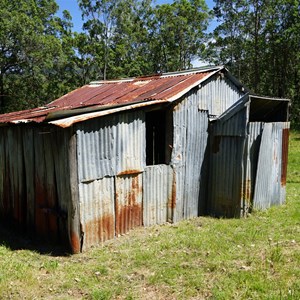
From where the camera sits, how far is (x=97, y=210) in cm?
706

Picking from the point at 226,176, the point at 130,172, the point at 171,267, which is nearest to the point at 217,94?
the point at 226,176

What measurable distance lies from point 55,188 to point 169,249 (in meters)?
2.85

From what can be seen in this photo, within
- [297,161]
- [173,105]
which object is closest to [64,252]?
[173,105]

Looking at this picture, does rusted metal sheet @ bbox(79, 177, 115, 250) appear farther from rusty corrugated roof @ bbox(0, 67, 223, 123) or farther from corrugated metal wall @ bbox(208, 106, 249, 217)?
corrugated metal wall @ bbox(208, 106, 249, 217)

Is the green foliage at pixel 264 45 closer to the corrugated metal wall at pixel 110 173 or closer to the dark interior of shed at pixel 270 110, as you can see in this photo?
the dark interior of shed at pixel 270 110

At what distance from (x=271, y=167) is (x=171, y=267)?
5318mm

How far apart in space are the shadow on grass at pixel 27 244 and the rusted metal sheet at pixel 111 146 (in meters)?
1.67

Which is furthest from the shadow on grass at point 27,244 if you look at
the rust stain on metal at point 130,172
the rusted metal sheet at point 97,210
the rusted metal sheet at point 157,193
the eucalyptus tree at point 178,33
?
the eucalyptus tree at point 178,33

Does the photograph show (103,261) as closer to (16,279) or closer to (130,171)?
(16,279)

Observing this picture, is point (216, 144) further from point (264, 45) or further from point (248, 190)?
point (264, 45)

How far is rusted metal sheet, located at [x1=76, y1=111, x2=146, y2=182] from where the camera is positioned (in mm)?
6719

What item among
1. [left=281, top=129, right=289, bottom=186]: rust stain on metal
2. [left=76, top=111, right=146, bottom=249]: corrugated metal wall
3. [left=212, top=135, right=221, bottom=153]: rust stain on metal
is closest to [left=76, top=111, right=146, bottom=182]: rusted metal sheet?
[left=76, top=111, right=146, bottom=249]: corrugated metal wall

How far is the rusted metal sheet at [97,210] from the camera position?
6.81 metres

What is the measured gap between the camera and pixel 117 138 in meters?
7.30
